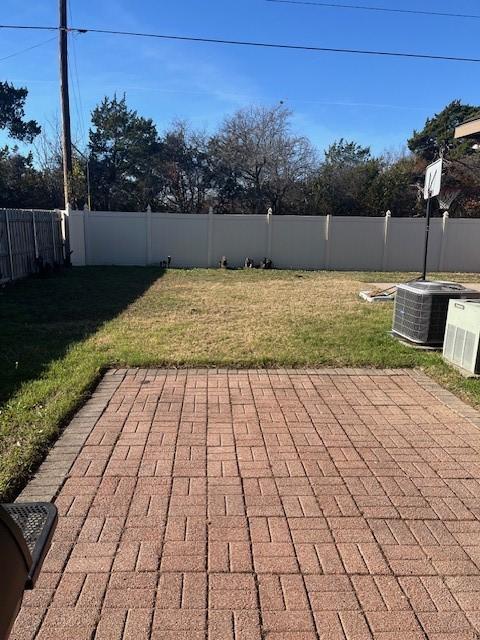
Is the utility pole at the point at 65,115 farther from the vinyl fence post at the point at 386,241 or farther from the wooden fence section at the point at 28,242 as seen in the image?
the vinyl fence post at the point at 386,241

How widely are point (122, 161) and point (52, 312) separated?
22785 millimetres

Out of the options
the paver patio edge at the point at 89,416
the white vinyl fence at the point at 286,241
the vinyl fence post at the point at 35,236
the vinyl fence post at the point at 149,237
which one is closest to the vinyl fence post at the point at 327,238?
the white vinyl fence at the point at 286,241

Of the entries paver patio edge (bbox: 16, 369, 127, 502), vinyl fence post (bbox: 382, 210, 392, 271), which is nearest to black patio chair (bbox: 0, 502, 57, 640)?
paver patio edge (bbox: 16, 369, 127, 502)

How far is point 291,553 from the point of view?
2490 millimetres

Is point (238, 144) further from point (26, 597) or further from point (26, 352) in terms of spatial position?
point (26, 597)

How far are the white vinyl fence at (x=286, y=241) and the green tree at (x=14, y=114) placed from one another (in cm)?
1555

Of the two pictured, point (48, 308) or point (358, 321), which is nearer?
point (358, 321)

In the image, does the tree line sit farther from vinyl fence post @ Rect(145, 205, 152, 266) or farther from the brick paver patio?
the brick paver patio

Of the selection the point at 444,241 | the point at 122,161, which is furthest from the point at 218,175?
the point at 444,241

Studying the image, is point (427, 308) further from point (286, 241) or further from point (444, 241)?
point (444, 241)

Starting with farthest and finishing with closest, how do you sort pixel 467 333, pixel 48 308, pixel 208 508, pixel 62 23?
pixel 62 23 → pixel 48 308 → pixel 467 333 → pixel 208 508

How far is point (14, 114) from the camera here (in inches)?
1131

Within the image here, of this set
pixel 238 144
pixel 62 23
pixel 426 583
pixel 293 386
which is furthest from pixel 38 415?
pixel 238 144

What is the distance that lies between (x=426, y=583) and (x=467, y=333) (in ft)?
12.2
